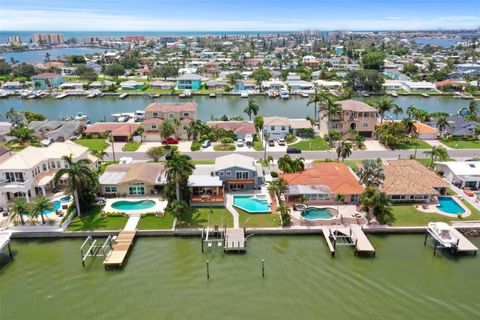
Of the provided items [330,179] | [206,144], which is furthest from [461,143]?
[206,144]

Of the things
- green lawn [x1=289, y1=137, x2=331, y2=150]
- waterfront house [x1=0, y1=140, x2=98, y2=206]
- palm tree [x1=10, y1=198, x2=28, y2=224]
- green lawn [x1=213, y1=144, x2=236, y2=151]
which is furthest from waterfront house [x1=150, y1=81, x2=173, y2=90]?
palm tree [x1=10, y1=198, x2=28, y2=224]

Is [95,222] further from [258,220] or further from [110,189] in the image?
[258,220]

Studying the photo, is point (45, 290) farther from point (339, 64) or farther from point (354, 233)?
point (339, 64)

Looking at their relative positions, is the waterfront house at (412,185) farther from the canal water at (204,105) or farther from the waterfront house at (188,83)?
the waterfront house at (188,83)

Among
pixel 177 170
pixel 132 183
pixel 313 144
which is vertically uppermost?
pixel 177 170

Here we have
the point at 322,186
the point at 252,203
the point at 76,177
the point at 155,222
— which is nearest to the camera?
the point at 76,177

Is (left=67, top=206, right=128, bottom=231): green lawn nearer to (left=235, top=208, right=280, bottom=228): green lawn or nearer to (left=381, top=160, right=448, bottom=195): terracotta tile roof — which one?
(left=235, top=208, right=280, bottom=228): green lawn
